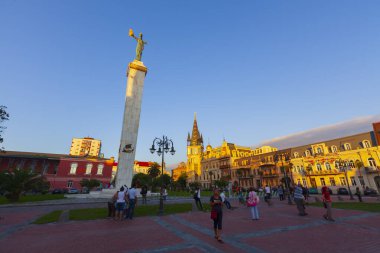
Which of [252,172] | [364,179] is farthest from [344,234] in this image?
[252,172]

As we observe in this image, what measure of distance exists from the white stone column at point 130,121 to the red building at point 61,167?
102ft

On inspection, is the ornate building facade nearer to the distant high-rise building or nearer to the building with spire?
the building with spire

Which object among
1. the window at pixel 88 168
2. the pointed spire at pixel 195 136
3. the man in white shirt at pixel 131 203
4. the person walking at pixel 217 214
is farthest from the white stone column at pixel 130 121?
the pointed spire at pixel 195 136

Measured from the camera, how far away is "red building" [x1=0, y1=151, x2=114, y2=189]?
48.9m

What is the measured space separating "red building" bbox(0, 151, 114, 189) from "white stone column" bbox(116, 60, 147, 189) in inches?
1220

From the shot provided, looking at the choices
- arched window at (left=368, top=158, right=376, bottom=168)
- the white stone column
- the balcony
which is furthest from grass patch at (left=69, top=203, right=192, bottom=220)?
arched window at (left=368, top=158, right=376, bottom=168)

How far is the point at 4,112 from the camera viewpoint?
1016 inches

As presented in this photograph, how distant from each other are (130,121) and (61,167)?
3392cm

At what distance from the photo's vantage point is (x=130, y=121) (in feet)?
94.7

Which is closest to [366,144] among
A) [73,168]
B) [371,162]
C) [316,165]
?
[371,162]

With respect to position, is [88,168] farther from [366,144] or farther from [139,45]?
[366,144]

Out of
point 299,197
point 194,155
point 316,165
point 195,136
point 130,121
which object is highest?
point 195,136

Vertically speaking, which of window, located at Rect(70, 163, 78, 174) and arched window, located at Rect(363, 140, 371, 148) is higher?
arched window, located at Rect(363, 140, 371, 148)

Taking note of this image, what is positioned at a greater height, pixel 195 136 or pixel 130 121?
pixel 195 136
